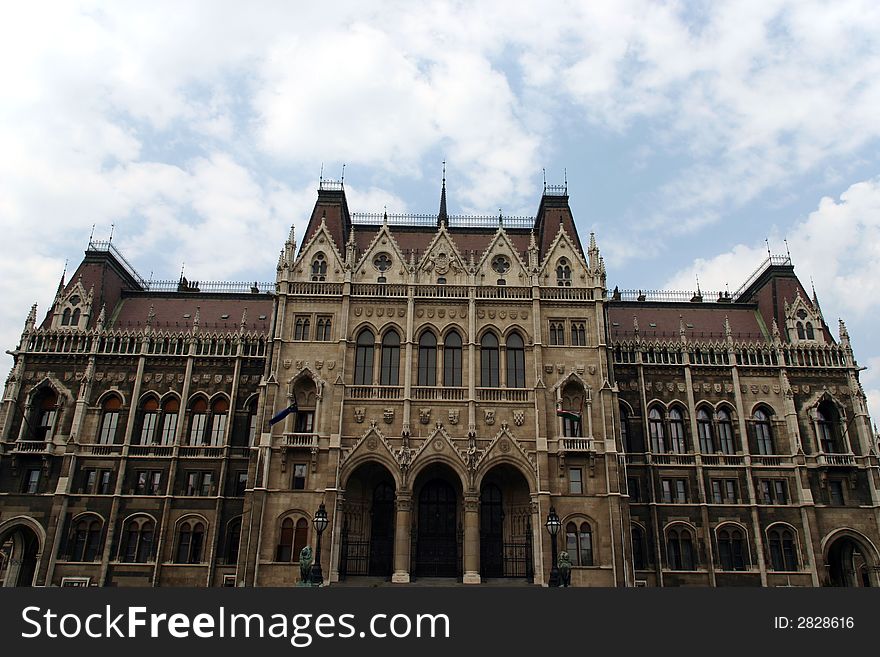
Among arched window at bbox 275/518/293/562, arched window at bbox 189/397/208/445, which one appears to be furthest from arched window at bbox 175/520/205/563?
arched window at bbox 275/518/293/562

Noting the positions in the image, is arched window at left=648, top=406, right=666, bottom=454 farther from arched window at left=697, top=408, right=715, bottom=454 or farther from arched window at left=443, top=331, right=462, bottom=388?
arched window at left=443, top=331, right=462, bottom=388

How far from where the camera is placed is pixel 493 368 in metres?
40.5

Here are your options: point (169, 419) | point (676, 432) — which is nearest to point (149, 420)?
point (169, 419)

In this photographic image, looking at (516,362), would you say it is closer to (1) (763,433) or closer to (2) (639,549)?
(2) (639,549)

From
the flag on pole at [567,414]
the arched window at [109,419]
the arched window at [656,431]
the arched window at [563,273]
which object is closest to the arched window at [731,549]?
the arched window at [656,431]

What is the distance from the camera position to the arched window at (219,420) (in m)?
44.1

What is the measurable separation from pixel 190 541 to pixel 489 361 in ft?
71.4

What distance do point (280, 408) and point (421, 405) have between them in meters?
8.15

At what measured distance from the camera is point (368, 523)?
38.9 m

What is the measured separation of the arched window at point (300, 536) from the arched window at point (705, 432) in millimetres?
25896

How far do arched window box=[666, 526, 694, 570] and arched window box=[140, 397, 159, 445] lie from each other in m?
33.6

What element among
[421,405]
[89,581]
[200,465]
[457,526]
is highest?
[421,405]

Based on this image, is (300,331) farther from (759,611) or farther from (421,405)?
(759,611)

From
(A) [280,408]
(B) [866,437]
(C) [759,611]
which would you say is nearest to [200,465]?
(A) [280,408]
